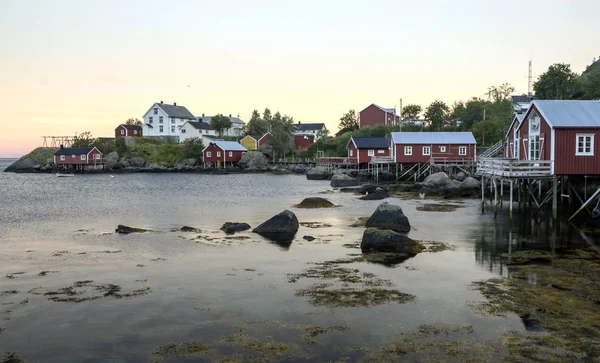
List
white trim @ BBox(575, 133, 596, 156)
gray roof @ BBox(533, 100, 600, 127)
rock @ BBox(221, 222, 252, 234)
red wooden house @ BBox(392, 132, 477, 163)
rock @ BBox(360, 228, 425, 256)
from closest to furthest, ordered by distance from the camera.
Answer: rock @ BBox(360, 228, 425, 256) → rock @ BBox(221, 222, 252, 234) → white trim @ BBox(575, 133, 596, 156) → gray roof @ BBox(533, 100, 600, 127) → red wooden house @ BBox(392, 132, 477, 163)

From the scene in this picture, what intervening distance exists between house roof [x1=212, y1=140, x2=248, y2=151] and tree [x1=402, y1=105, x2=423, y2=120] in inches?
1339

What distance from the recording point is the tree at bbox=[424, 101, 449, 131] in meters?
89.2

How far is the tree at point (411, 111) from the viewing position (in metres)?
99.6

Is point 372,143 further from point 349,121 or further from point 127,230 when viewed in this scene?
point 127,230

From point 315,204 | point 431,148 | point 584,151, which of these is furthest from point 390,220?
point 431,148

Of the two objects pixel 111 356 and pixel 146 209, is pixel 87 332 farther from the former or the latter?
pixel 146 209

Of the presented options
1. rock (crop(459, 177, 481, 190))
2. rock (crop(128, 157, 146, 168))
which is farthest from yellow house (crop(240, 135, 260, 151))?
rock (crop(459, 177, 481, 190))

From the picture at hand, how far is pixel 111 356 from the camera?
10594mm

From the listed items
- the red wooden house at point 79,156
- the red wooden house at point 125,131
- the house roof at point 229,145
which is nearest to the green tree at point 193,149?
the house roof at point 229,145

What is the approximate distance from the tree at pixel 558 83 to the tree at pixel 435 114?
20.6 m

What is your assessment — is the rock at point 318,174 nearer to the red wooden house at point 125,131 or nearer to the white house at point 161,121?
the white house at point 161,121

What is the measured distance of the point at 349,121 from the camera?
11469cm

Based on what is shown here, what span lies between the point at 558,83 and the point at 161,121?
83.1 m

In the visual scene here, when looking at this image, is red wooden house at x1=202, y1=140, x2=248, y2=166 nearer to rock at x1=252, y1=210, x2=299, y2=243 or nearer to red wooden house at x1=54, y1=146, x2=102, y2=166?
red wooden house at x1=54, y1=146, x2=102, y2=166
